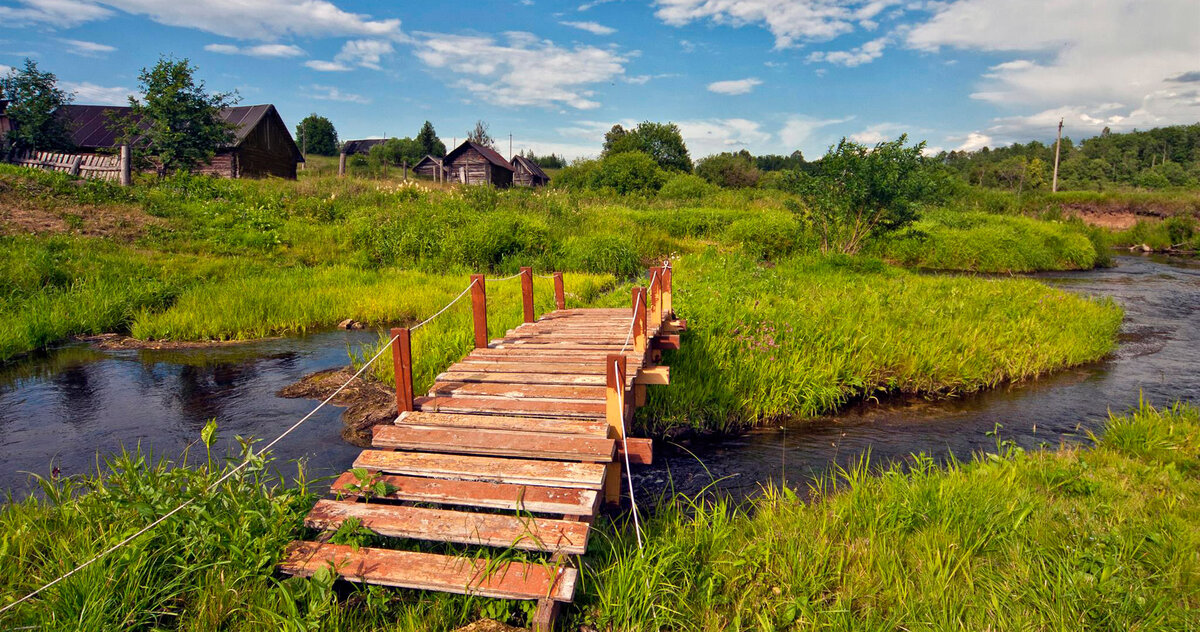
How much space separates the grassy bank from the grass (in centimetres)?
326

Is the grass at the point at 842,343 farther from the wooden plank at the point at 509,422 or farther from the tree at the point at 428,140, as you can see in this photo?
the tree at the point at 428,140

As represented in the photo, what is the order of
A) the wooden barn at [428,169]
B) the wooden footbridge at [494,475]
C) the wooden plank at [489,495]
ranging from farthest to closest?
the wooden barn at [428,169] → the wooden plank at [489,495] → the wooden footbridge at [494,475]

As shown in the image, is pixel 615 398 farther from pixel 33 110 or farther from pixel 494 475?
pixel 33 110

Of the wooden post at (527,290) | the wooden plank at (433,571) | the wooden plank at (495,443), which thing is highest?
the wooden post at (527,290)

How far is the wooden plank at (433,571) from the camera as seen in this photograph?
336cm

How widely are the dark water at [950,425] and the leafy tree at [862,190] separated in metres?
5.45

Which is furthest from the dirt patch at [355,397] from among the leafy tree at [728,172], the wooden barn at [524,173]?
the leafy tree at [728,172]

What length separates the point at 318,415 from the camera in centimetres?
804

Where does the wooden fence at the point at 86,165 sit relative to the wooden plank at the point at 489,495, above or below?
above

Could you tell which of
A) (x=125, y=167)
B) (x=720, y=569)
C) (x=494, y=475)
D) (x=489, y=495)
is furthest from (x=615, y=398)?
(x=125, y=167)

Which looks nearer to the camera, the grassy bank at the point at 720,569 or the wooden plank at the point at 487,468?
the grassy bank at the point at 720,569

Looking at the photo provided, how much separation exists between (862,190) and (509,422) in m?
13.2

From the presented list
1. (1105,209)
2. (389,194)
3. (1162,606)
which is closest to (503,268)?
(389,194)

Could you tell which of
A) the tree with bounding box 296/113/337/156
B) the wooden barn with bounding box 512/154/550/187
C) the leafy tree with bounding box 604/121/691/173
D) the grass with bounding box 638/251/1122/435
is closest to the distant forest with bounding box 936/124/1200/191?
the leafy tree with bounding box 604/121/691/173
